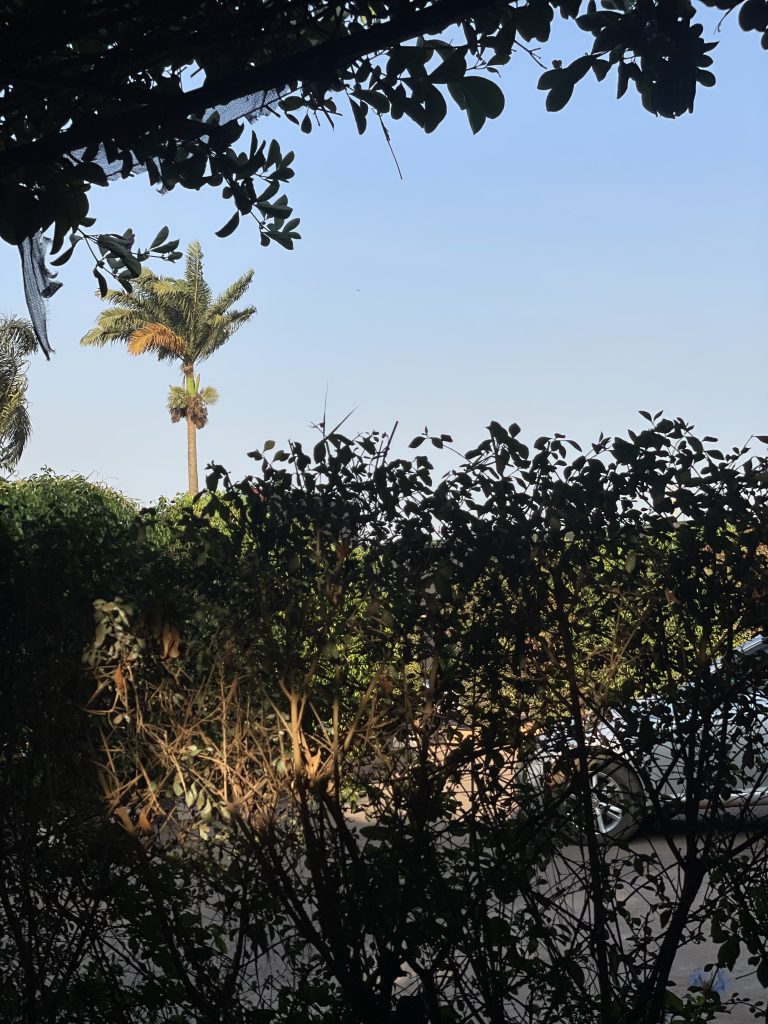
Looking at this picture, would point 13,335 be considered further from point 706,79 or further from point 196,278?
point 706,79

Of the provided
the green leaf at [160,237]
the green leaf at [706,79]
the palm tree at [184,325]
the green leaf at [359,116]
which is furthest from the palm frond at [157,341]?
the green leaf at [706,79]

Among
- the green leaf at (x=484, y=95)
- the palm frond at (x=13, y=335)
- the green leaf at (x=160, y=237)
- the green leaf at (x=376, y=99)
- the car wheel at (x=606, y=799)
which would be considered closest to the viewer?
the green leaf at (x=484, y=95)

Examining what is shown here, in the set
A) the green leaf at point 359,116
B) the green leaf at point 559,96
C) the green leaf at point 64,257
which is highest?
the green leaf at point 359,116

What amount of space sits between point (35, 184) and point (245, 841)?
1.95 metres

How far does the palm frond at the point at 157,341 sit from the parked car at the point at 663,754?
45018 millimetres

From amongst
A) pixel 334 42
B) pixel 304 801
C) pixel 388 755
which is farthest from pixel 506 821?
pixel 334 42

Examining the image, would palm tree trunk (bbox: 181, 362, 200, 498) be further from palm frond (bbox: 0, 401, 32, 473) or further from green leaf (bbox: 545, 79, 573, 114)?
green leaf (bbox: 545, 79, 573, 114)

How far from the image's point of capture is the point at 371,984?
3191 mm

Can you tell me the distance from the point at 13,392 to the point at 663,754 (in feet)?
153

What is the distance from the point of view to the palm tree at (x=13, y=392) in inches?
1812

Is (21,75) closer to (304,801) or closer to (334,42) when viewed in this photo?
(334,42)

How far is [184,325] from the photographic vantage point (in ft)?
155

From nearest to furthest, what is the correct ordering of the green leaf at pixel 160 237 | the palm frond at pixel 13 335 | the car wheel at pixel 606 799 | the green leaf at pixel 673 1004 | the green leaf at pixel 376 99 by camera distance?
the car wheel at pixel 606 799
the green leaf at pixel 673 1004
the green leaf at pixel 376 99
the green leaf at pixel 160 237
the palm frond at pixel 13 335

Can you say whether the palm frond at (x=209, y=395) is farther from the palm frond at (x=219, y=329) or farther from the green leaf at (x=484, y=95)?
the green leaf at (x=484, y=95)
